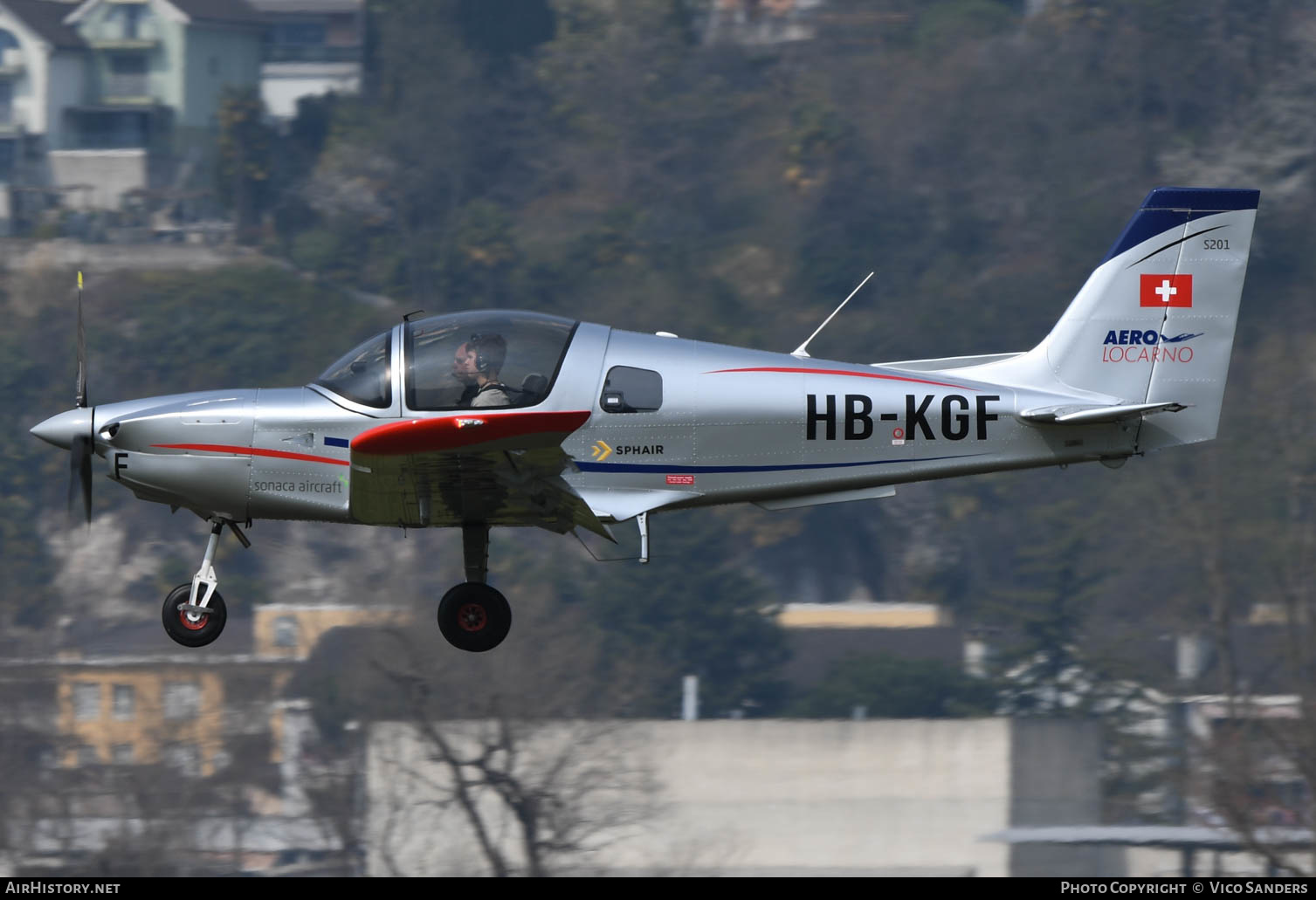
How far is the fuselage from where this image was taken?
13422 millimetres

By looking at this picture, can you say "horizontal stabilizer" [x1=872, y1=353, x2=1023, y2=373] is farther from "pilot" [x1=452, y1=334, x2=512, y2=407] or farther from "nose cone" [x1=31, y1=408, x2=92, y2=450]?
"nose cone" [x1=31, y1=408, x2=92, y2=450]

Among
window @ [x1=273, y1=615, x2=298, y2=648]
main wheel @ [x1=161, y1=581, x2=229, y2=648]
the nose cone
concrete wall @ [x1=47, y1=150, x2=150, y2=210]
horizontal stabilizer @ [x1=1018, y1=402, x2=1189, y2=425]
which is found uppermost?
concrete wall @ [x1=47, y1=150, x2=150, y2=210]

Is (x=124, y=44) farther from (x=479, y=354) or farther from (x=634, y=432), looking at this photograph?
(x=634, y=432)

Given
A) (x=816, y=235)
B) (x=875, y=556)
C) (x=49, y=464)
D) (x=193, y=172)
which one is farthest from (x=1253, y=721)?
(x=193, y=172)

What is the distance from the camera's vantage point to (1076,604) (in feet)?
257

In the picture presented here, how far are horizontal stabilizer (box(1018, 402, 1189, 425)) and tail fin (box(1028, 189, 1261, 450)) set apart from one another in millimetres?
482

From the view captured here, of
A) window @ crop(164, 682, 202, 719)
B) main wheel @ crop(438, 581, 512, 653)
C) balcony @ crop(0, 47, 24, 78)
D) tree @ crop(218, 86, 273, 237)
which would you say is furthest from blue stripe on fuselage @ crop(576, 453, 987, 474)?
balcony @ crop(0, 47, 24, 78)

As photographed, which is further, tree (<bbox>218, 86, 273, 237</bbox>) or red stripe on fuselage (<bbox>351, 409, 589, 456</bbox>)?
tree (<bbox>218, 86, 273, 237</bbox>)

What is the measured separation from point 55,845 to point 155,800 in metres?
4.27

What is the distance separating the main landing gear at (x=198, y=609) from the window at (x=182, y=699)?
46.5 meters

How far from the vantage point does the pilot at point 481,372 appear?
13.1 meters

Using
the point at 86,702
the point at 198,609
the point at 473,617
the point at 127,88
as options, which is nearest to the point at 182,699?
the point at 86,702

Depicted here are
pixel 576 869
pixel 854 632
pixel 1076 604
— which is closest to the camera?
pixel 576 869

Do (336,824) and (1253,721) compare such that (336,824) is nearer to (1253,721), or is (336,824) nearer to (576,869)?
(576,869)
